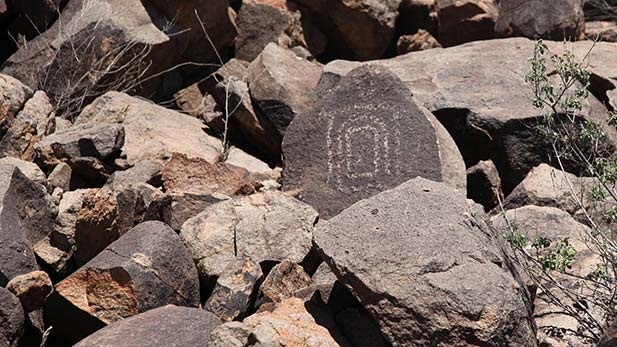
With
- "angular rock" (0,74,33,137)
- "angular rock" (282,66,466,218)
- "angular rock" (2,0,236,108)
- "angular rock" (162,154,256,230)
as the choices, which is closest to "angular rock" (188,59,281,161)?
"angular rock" (2,0,236,108)

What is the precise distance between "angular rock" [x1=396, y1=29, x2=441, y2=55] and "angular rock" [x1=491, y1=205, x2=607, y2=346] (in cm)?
324

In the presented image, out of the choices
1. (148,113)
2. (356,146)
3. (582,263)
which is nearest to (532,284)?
(582,263)

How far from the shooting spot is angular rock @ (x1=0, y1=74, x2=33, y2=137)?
20.3 feet

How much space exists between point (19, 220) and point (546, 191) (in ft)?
8.53

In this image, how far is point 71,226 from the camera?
507 centimetres

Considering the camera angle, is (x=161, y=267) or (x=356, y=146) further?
(x=356, y=146)

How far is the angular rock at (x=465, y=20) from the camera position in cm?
839

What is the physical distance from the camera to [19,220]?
5004mm

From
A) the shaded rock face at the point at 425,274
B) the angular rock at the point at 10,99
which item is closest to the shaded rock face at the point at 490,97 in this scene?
the angular rock at the point at 10,99

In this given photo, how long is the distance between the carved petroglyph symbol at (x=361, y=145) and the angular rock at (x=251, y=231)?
2.80 feet

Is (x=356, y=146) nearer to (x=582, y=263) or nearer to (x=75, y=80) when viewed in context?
(x=582, y=263)

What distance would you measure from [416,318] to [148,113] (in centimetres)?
331

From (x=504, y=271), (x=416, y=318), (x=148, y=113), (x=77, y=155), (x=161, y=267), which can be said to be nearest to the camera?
(x=416, y=318)

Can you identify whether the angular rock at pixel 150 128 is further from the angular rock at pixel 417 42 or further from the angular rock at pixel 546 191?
the angular rock at pixel 417 42
